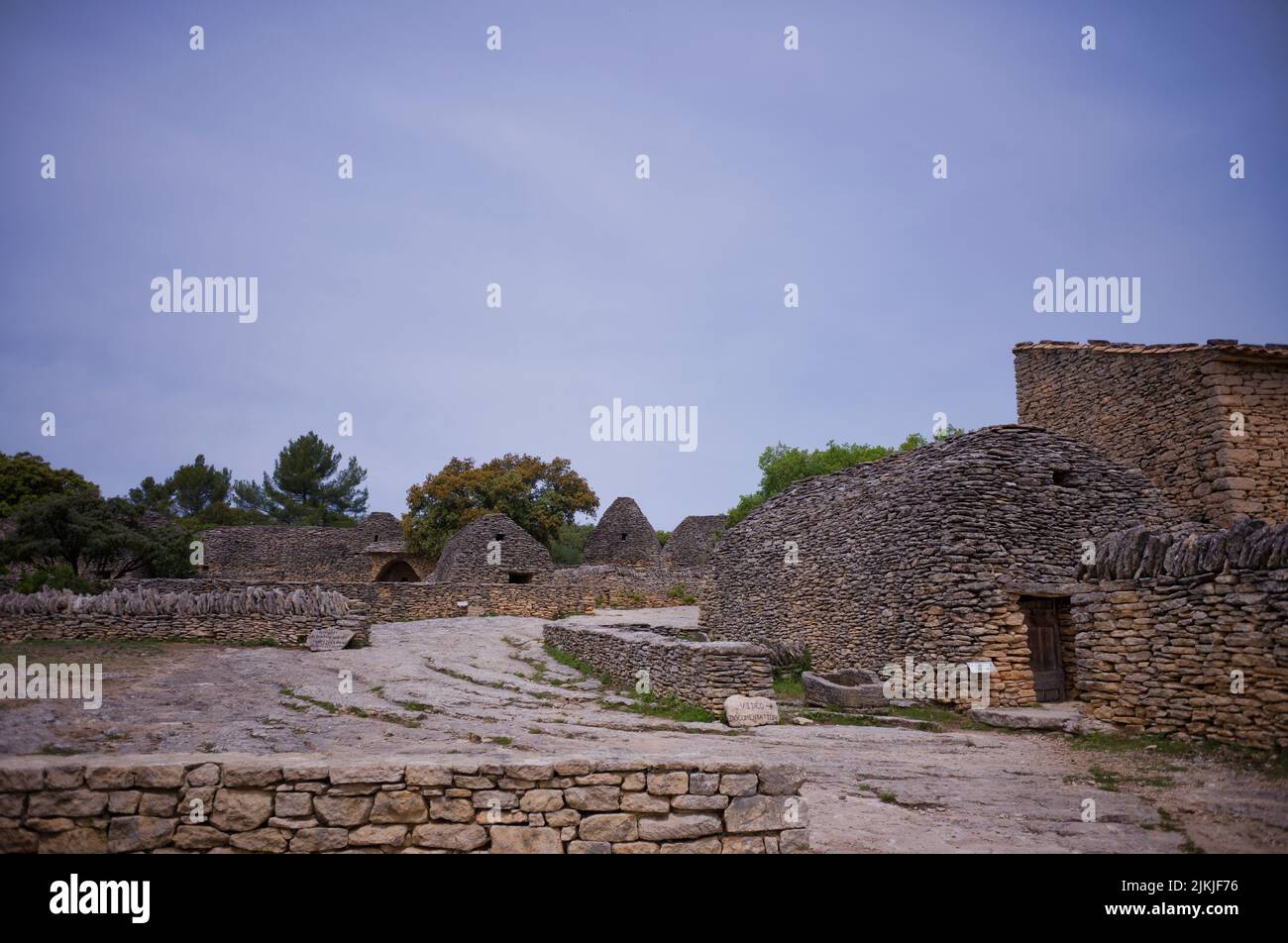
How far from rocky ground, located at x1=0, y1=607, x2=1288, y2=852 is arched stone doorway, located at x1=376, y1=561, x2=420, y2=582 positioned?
2799 cm

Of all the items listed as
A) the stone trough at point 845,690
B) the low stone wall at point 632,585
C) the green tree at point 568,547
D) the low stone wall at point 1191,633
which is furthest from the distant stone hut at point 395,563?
the low stone wall at point 1191,633

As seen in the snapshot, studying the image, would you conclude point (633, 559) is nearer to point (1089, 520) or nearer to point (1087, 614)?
point (1089, 520)

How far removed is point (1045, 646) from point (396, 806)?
13.7 metres

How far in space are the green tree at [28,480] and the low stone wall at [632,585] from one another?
25017 mm

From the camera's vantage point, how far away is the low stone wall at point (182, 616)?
18.2 metres

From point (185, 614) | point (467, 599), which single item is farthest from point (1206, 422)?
point (185, 614)

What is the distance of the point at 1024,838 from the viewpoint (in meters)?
5.98

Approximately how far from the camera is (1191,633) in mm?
9359

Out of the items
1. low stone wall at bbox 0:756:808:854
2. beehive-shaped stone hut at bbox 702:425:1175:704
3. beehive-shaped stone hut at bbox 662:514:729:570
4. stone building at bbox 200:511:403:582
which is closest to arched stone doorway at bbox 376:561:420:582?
stone building at bbox 200:511:403:582

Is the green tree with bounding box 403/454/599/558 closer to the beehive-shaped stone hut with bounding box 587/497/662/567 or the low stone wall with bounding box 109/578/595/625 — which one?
the beehive-shaped stone hut with bounding box 587/497/662/567

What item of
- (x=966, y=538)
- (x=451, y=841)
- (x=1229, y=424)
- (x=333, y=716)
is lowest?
(x=333, y=716)

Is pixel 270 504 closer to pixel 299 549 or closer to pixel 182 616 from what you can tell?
pixel 299 549
